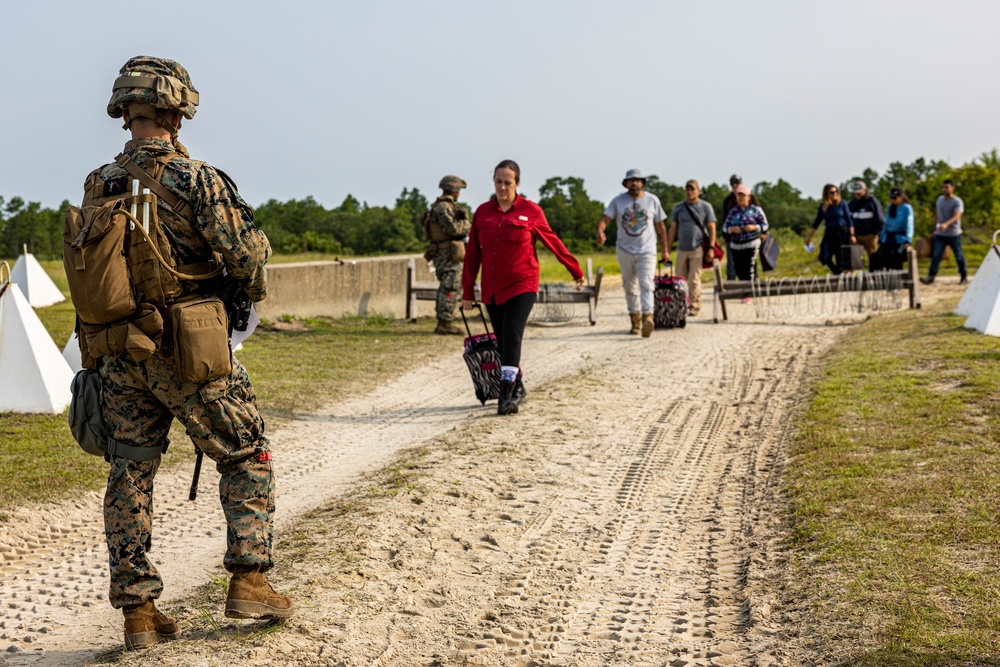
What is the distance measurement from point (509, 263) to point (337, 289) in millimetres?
8821

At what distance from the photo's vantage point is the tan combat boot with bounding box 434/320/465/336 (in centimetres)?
1521

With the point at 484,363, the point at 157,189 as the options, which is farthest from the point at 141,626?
the point at 484,363

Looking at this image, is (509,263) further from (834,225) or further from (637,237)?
(834,225)

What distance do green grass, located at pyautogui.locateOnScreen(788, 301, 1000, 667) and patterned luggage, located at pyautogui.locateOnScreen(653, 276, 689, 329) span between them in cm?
433

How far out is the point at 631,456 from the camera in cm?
775

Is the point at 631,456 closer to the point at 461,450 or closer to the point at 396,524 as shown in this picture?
the point at 461,450

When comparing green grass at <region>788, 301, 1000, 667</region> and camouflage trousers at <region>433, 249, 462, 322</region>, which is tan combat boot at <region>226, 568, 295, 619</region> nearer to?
green grass at <region>788, 301, 1000, 667</region>

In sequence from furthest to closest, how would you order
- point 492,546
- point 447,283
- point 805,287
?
point 805,287, point 447,283, point 492,546

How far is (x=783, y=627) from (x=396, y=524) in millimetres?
2351

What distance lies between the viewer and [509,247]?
9055 mm

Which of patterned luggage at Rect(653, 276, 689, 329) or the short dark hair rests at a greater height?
the short dark hair

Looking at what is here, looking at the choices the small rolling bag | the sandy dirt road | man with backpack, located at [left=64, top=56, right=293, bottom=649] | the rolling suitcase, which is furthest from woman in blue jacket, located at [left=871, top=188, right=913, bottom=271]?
man with backpack, located at [left=64, top=56, right=293, bottom=649]

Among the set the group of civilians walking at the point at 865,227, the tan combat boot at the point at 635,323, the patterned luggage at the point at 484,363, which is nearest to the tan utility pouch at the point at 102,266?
the patterned luggage at the point at 484,363

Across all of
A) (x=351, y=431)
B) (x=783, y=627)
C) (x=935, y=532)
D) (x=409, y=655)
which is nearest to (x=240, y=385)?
(x=409, y=655)
